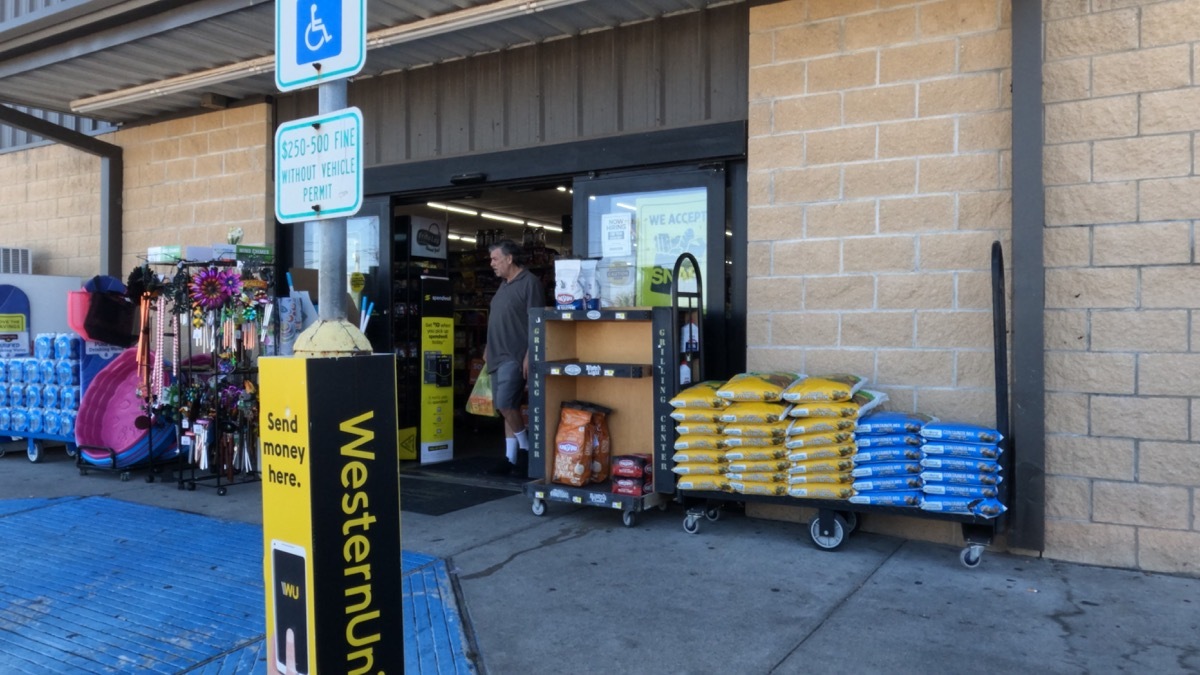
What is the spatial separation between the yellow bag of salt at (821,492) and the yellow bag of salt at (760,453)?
199 millimetres

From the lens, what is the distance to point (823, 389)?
15.6ft

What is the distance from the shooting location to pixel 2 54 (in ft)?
25.6

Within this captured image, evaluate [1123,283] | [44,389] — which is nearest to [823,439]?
[1123,283]

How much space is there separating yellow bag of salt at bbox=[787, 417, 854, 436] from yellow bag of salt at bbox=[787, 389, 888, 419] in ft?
0.08

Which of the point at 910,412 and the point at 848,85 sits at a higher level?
the point at 848,85

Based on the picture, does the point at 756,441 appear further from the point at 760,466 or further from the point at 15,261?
the point at 15,261

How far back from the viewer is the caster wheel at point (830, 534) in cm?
493

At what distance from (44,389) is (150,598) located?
16.4 feet

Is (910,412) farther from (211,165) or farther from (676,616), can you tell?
(211,165)

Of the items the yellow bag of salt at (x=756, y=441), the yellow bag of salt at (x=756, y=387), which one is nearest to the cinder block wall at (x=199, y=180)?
the yellow bag of salt at (x=756, y=387)

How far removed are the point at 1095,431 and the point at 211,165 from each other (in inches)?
329

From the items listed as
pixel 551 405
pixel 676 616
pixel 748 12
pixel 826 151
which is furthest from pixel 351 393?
pixel 748 12

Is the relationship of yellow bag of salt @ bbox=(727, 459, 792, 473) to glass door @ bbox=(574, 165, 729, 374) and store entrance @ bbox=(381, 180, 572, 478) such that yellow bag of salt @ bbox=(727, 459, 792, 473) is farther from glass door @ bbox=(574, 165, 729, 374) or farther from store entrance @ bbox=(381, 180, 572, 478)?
store entrance @ bbox=(381, 180, 572, 478)

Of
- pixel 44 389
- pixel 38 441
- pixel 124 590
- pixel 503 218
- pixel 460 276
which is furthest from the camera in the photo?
pixel 503 218
